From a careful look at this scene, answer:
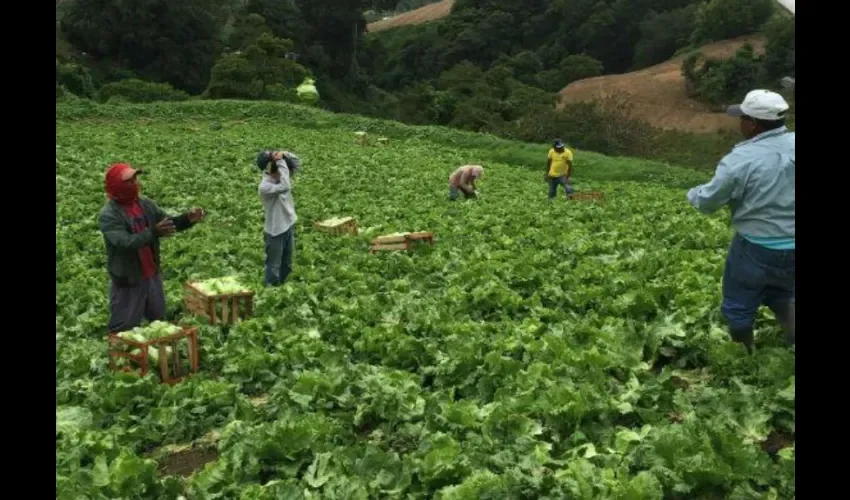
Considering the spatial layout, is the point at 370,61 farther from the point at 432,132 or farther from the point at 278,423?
the point at 278,423

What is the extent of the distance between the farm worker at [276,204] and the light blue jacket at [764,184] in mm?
6565

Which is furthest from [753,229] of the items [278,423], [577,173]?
[577,173]

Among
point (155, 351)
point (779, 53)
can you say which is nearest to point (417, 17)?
point (779, 53)

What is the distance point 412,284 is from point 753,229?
6014mm

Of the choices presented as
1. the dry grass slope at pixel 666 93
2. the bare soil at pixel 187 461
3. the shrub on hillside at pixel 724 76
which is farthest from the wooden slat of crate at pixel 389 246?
the shrub on hillside at pixel 724 76

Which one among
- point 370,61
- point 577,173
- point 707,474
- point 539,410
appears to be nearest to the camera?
point 707,474

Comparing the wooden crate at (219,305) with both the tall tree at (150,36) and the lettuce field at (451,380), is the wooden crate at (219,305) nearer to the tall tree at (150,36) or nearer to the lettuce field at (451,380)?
the lettuce field at (451,380)

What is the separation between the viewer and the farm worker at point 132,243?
8164 millimetres

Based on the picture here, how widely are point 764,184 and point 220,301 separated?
243 inches

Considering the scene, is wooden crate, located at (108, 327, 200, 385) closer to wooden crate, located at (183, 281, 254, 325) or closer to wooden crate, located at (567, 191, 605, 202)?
wooden crate, located at (183, 281, 254, 325)

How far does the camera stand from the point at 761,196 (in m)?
5.71

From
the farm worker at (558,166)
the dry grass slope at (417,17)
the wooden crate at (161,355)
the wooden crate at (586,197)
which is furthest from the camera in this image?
the dry grass slope at (417,17)

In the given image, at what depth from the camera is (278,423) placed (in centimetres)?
580
